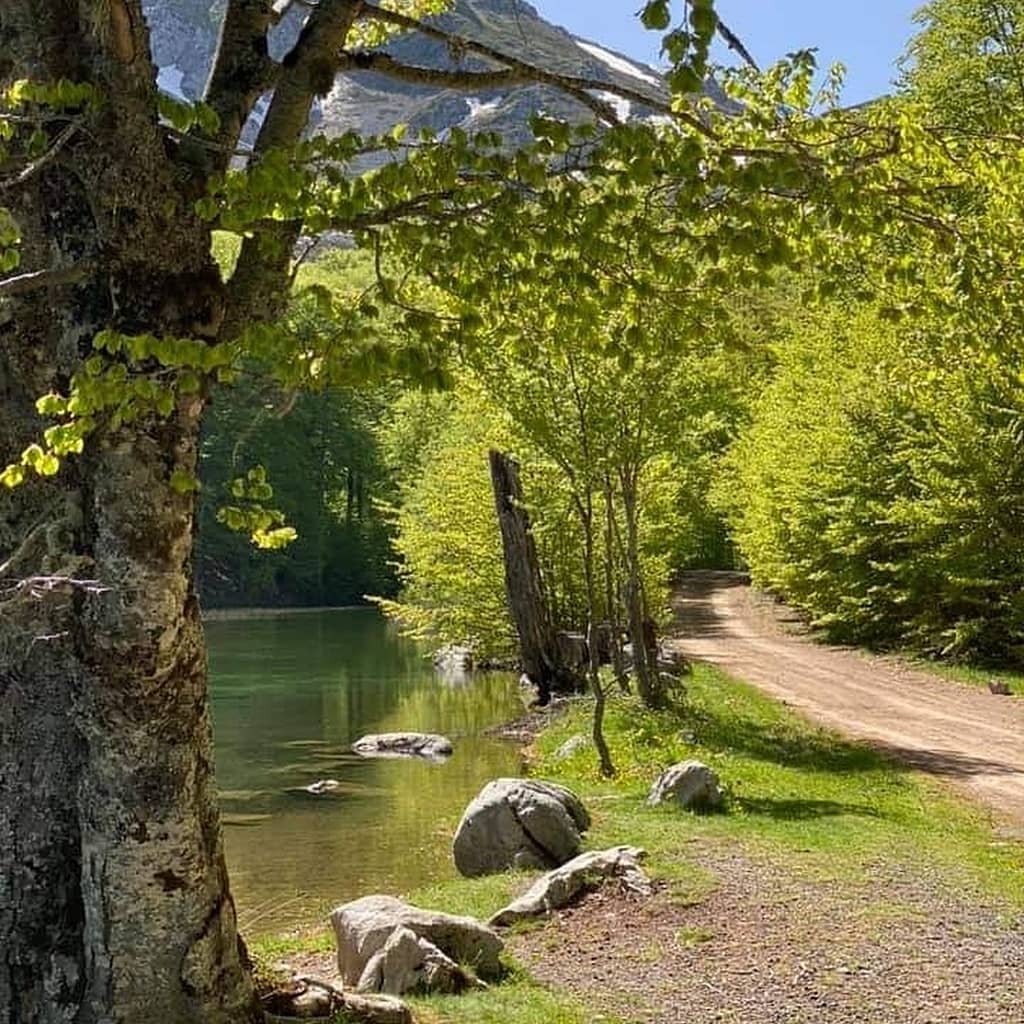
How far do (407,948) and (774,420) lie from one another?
3026cm

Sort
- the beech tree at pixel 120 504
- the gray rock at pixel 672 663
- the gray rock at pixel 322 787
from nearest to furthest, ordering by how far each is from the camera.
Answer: the beech tree at pixel 120 504 < the gray rock at pixel 322 787 < the gray rock at pixel 672 663

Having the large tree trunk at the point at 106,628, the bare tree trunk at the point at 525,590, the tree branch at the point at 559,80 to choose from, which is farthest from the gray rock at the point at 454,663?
the large tree trunk at the point at 106,628

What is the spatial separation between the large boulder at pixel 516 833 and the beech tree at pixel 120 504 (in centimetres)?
594

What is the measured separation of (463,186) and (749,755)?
1228 cm

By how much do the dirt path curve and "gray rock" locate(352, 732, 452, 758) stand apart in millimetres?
5513

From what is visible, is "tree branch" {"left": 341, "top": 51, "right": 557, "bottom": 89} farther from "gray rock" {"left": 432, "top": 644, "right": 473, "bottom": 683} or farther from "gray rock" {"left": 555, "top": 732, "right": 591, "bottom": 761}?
"gray rock" {"left": 432, "top": 644, "right": 473, "bottom": 683}

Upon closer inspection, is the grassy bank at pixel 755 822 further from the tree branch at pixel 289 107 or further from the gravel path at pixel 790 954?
the tree branch at pixel 289 107

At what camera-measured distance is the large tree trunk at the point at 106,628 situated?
5.04 metres

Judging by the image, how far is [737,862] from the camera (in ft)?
34.6

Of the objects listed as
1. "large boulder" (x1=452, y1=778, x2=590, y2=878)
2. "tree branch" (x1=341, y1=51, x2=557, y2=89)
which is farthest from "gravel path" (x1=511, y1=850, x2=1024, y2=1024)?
"tree branch" (x1=341, y1=51, x2=557, y2=89)

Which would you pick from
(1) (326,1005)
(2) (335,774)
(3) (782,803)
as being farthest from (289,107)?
(2) (335,774)

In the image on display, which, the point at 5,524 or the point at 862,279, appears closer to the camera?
the point at 5,524

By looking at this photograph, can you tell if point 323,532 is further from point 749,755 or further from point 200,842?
point 200,842

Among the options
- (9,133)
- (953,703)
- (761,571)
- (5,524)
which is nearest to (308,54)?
(9,133)
